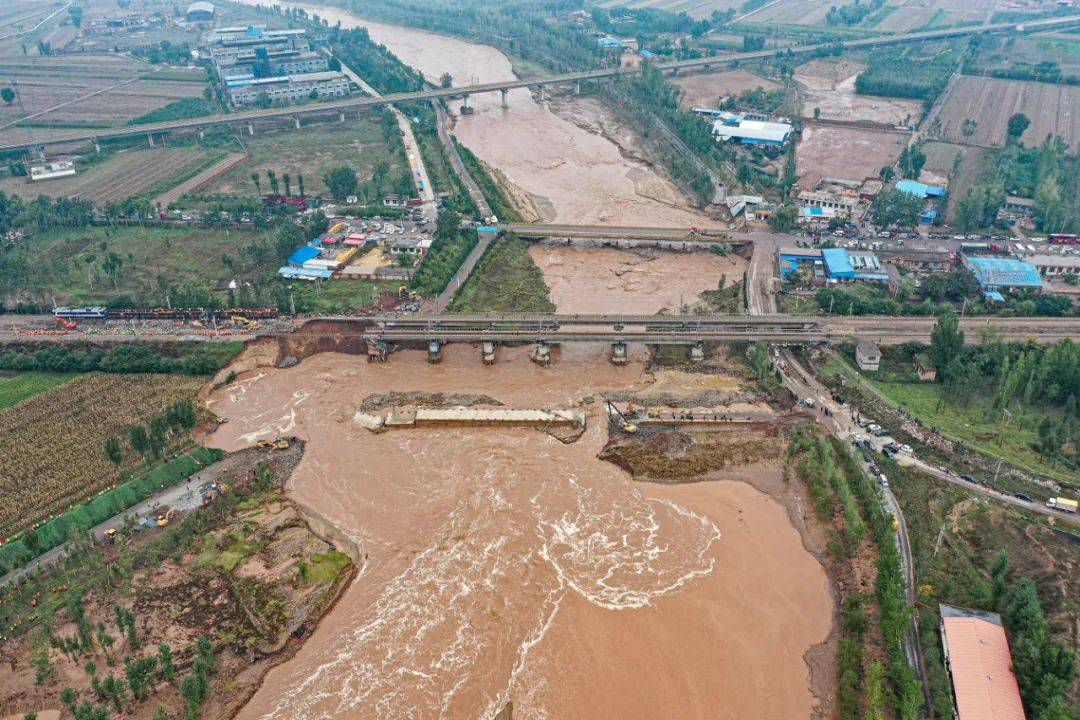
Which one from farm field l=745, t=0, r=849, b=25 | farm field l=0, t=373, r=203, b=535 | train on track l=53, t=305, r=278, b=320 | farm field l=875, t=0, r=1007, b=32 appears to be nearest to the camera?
farm field l=0, t=373, r=203, b=535

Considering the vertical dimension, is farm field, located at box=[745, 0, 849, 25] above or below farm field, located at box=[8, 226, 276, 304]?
above

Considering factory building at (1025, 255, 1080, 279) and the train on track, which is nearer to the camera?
the train on track

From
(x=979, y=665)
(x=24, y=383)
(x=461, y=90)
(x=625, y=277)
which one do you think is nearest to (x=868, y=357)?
(x=625, y=277)

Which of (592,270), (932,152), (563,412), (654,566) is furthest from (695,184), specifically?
(654,566)

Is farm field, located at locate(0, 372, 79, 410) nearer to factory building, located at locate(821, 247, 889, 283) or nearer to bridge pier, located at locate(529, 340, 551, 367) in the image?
bridge pier, located at locate(529, 340, 551, 367)

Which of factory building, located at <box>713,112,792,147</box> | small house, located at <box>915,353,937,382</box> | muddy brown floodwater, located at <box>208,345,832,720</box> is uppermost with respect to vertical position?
factory building, located at <box>713,112,792,147</box>

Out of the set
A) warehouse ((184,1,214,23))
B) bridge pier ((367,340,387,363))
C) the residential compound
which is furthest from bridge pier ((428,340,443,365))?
warehouse ((184,1,214,23))

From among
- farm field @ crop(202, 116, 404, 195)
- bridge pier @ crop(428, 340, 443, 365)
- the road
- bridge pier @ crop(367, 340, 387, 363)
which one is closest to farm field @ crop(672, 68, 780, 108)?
the road

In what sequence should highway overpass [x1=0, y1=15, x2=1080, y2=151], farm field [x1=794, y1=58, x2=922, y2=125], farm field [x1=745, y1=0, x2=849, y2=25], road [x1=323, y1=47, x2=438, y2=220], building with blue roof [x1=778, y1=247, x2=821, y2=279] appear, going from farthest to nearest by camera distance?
farm field [x1=745, y1=0, x2=849, y2=25] < farm field [x1=794, y1=58, x2=922, y2=125] < highway overpass [x1=0, y1=15, x2=1080, y2=151] < road [x1=323, y1=47, x2=438, y2=220] < building with blue roof [x1=778, y1=247, x2=821, y2=279]

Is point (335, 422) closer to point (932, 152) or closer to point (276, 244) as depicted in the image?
point (276, 244)
